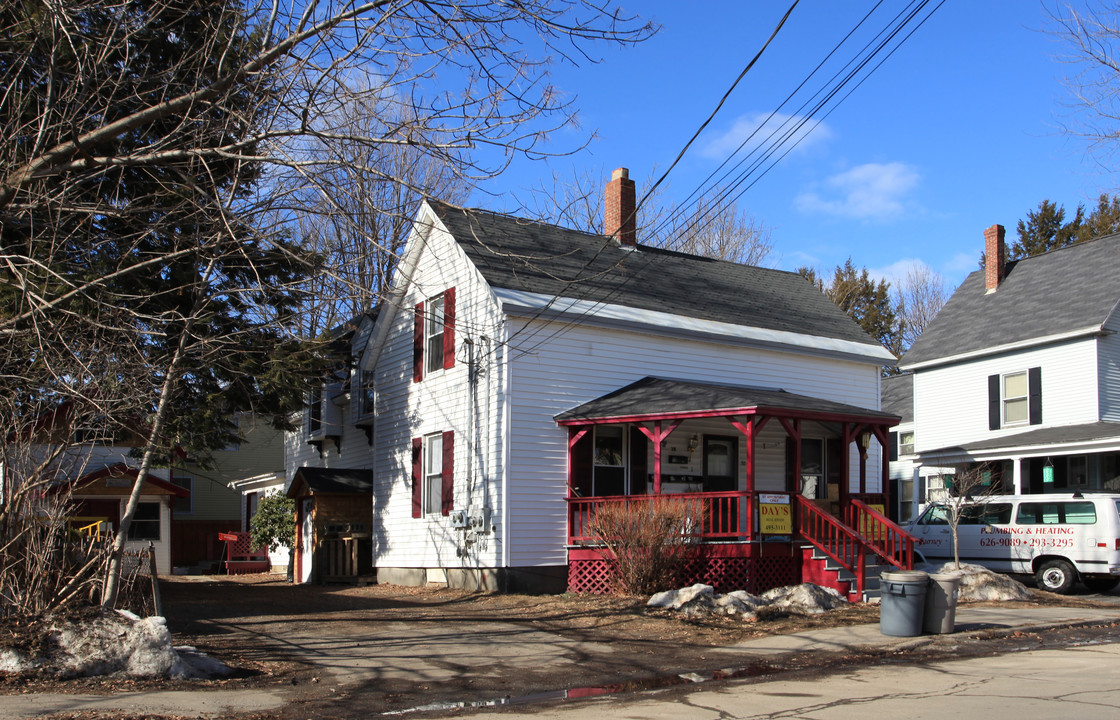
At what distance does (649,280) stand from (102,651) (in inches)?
571

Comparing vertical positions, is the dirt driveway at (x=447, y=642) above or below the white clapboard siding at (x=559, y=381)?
below

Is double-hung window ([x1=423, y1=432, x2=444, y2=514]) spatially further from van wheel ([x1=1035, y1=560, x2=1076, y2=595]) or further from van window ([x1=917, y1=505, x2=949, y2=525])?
van wheel ([x1=1035, y1=560, x2=1076, y2=595])

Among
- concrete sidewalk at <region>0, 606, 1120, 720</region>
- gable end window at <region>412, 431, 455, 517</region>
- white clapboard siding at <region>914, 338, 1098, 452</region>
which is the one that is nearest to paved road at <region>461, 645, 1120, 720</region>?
concrete sidewalk at <region>0, 606, 1120, 720</region>

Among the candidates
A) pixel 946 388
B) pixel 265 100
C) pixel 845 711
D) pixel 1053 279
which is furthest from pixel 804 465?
pixel 265 100

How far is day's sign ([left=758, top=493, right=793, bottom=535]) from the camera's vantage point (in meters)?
16.5

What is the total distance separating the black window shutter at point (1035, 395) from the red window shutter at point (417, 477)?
15916mm

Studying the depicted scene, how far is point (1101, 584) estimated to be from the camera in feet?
63.5

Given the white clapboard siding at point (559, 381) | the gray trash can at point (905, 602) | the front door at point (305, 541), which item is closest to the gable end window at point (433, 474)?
the white clapboard siding at point (559, 381)

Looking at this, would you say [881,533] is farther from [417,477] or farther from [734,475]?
[417,477]

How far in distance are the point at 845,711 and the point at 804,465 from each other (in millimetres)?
13788

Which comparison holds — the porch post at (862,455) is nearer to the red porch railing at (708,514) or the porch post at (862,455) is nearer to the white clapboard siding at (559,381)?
the white clapboard siding at (559,381)

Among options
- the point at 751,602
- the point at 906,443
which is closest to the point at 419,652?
the point at 751,602

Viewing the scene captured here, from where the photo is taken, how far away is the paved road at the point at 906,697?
782 cm

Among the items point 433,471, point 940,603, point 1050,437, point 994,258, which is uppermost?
point 994,258
